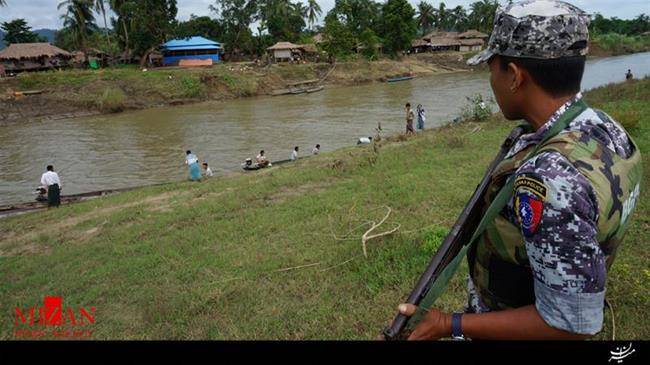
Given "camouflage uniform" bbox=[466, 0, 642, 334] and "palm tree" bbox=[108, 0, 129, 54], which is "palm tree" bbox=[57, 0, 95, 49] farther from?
"camouflage uniform" bbox=[466, 0, 642, 334]

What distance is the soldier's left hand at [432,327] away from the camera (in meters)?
1.49

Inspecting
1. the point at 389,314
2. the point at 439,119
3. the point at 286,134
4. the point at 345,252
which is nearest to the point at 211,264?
the point at 345,252

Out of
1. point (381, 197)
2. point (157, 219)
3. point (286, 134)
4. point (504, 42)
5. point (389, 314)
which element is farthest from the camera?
point (286, 134)

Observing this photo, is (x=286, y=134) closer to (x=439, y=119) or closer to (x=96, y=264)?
(x=439, y=119)

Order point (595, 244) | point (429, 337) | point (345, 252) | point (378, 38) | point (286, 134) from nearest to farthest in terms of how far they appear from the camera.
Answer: point (595, 244), point (429, 337), point (345, 252), point (286, 134), point (378, 38)

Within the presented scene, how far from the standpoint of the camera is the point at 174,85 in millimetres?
38312

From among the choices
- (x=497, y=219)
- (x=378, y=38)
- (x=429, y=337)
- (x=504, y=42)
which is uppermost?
(x=378, y=38)

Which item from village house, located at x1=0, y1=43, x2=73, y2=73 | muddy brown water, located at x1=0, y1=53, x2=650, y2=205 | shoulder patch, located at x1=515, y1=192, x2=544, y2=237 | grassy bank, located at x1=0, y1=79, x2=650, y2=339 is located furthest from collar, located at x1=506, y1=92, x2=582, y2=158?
village house, located at x1=0, y1=43, x2=73, y2=73

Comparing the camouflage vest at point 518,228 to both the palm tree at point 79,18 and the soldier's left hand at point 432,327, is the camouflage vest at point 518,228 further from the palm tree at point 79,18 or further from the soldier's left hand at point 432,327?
→ the palm tree at point 79,18

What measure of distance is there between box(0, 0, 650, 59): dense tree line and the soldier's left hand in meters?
43.1

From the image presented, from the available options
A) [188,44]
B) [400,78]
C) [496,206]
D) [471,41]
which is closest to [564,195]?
[496,206]

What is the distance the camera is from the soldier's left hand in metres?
1.49

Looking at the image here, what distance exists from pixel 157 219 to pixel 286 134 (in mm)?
15281

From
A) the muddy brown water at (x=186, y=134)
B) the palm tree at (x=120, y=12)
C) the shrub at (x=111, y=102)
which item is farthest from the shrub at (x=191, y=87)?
the palm tree at (x=120, y=12)
